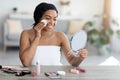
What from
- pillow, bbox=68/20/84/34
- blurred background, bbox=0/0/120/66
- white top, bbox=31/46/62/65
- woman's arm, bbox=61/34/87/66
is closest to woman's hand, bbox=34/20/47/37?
white top, bbox=31/46/62/65

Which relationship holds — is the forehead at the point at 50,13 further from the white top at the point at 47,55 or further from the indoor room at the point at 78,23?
the indoor room at the point at 78,23

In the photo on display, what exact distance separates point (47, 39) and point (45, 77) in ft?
1.80

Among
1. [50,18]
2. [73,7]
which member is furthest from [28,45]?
[73,7]

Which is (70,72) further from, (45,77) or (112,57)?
(112,57)

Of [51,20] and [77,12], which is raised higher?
[77,12]

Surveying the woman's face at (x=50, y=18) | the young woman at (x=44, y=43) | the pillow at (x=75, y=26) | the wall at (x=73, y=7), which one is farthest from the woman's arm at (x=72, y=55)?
the wall at (x=73, y=7)

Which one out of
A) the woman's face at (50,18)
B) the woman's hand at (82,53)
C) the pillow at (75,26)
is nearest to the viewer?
the woman's hand at (82,53)

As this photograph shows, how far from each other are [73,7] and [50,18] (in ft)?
15.0

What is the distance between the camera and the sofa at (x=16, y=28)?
230 inches

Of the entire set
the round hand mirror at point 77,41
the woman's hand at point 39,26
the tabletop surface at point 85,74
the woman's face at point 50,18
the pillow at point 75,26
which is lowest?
the tabletop surface at point 85,74

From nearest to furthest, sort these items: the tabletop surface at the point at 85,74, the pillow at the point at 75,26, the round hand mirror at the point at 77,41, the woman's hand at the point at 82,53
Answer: the tabletop surface at the point at 85,74 < the woman's hand at the point at 82,53 < the round hand mirror at the point at 77,41 < the pillow at the point at 75,26

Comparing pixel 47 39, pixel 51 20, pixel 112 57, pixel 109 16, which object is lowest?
pixel 112 57

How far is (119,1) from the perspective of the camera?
6.19 m

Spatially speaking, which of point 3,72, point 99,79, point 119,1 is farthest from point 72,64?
point 119,1
